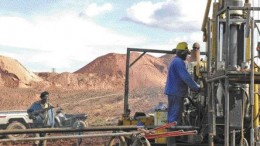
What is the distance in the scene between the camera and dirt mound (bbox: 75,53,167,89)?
67438 millimetres

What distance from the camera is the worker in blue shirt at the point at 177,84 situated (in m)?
9.27

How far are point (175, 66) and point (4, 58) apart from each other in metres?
59.2

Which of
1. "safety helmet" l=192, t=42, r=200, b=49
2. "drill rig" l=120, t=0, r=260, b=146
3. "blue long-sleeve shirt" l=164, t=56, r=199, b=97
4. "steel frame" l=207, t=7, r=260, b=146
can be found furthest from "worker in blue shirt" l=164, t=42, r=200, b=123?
"safety helmet" l=192, t=42, r=200, b=49

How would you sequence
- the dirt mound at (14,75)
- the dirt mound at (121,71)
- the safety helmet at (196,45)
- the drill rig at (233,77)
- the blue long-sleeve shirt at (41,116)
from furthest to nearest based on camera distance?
the dirt mound at (121,71), the dirt mound at (14,75), the blue long-sleeve shirt at (41,116), the safety helmet at (196,45), the drill rig at (233,77)

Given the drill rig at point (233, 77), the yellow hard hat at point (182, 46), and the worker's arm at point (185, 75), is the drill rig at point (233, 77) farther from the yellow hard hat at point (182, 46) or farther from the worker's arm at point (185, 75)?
the yellow hard hat at point (182, 46)

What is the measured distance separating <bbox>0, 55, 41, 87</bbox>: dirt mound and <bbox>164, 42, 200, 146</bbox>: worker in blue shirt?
5249 centimetres

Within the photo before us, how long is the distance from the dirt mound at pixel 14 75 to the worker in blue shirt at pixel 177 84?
2066 inches

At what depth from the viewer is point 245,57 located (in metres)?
8.56

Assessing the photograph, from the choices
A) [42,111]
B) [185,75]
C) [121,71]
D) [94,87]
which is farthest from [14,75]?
[185,75]

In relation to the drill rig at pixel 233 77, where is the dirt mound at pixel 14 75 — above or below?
above

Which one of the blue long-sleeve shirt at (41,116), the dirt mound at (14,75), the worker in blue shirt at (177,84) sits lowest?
the blue long-sleeve shirt at (41,116)

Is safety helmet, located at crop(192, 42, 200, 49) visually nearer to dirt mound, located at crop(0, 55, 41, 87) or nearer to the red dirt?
the red dirt

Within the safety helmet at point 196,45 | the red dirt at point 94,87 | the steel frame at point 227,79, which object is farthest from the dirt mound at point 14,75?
the steel frame at point 227,79

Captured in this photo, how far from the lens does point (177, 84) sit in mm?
9375
